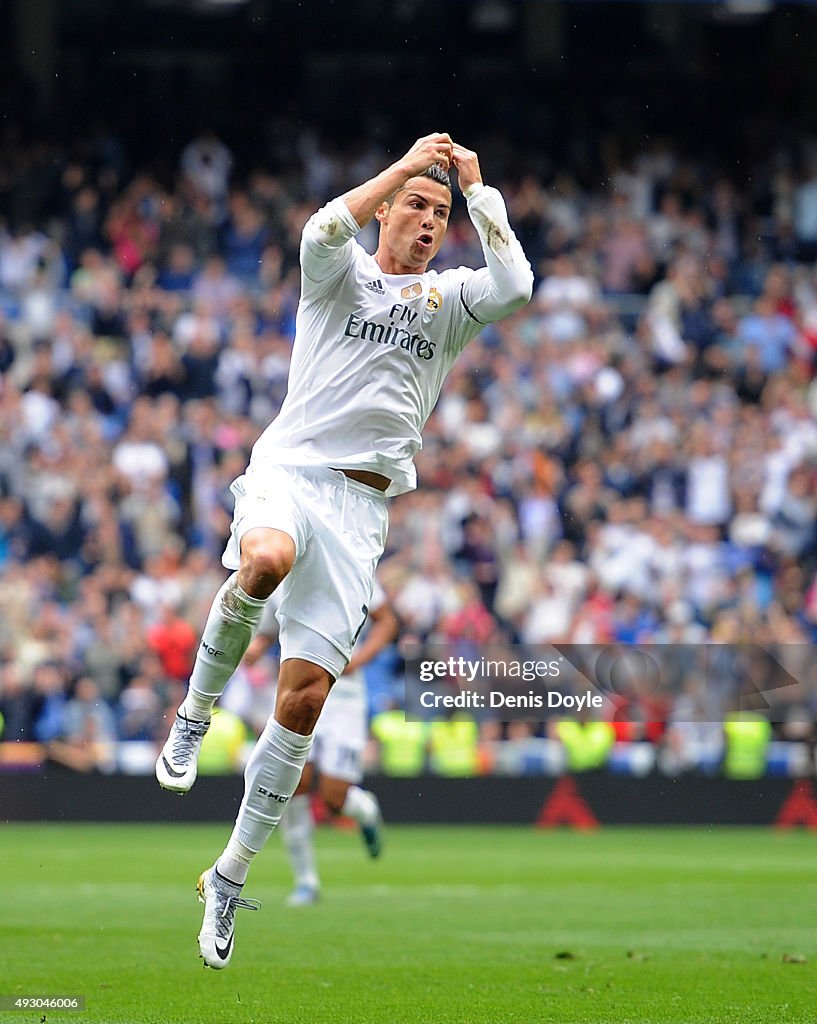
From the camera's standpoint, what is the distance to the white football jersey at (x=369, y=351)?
25.0 ft

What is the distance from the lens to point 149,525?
2072 centimetres

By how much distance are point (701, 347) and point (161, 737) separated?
883cm

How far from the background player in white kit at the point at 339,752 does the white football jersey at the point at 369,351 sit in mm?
4746

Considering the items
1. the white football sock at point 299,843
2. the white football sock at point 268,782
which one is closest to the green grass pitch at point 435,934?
the white football sock at point 299,843

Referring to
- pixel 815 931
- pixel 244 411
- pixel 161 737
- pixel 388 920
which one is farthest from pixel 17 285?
pixel 815 931

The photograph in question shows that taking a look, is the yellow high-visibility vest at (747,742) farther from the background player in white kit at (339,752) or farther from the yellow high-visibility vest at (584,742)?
the background player in white kit at (339,752)

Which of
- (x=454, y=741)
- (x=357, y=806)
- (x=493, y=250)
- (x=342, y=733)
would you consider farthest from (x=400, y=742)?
(x=493, y=250)

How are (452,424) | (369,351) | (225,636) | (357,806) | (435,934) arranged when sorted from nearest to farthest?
1. (225,636)
2. (369,351)
3. (435,934)
4. (357,806)
5. (452,424)

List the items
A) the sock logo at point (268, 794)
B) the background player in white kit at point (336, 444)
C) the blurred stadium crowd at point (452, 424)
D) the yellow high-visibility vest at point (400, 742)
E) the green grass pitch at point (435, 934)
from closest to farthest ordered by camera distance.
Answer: the background player in white kit at point (336, 444), the sock logo at point (268, 794), the green grass pitch at point (435, 934), the yellow high-visibility vest at point (400, 742), the blurred stadium crowd at point (452, 424)

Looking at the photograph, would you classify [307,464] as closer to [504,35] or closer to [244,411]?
[244,411]

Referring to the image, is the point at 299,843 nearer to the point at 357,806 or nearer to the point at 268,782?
the point at 357,806

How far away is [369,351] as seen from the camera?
7.70 m

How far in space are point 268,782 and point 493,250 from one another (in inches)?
96.0

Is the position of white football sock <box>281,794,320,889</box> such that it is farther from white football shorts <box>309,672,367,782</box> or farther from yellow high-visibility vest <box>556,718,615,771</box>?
yellow high-visibility vest <box>556,718,615,771</box>
